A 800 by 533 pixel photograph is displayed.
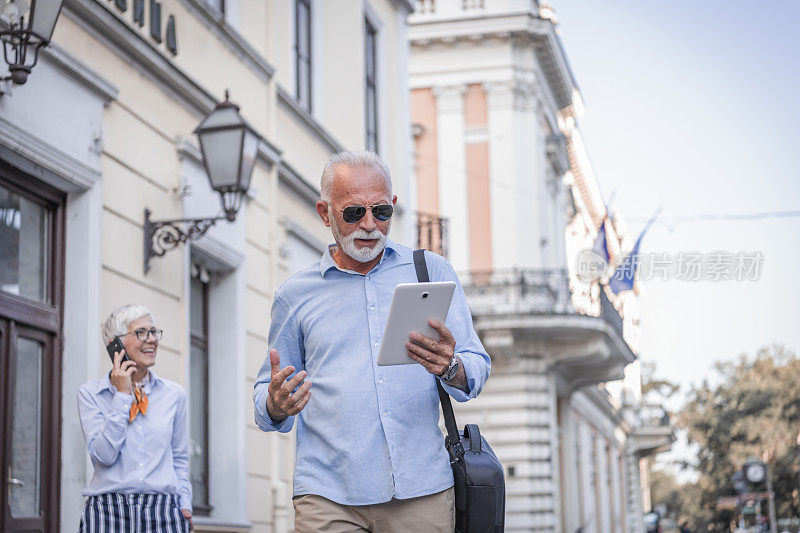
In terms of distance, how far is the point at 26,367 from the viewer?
Answer: 25.0ft

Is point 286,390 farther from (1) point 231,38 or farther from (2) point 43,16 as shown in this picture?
(1) point 231,38

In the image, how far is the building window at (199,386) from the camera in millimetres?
10367

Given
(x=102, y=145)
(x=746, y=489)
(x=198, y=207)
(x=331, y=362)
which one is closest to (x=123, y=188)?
(x=102, y=145)

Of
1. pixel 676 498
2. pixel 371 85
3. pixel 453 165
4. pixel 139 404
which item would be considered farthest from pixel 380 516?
pixel 676 498

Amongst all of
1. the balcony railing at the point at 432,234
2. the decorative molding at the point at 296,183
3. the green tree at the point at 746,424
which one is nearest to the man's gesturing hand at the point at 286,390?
the decorative molding at the point at 296,183

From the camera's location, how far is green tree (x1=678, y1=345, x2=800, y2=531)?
44.3m

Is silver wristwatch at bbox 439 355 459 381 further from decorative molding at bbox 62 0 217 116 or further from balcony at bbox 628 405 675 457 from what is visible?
balcony at bbox 628 405 675 457

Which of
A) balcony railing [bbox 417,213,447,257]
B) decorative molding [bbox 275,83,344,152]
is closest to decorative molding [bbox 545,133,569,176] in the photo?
balcony railing [bbox 417,213,447,257]

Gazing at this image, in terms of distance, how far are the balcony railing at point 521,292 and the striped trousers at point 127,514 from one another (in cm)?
1976

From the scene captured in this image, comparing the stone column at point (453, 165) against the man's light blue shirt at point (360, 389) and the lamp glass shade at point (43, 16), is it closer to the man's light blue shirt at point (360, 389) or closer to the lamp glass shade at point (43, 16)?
the lamp glass shade at point (43, 16)

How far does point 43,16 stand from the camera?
20.7ft

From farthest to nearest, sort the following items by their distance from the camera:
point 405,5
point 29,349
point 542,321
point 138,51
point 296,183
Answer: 1. point 542,321
2. point 405,5
3. point 296,183
4. point 138,51
5. point 29,349

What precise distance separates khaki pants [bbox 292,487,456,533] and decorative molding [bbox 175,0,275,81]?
7040 millimetres

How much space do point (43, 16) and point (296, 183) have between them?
22.8ft
